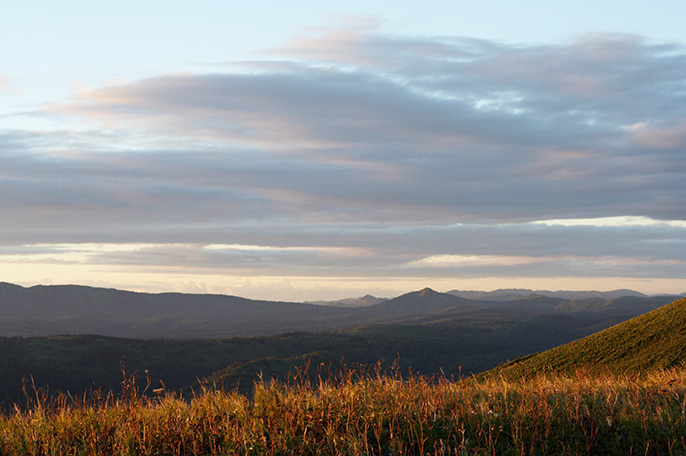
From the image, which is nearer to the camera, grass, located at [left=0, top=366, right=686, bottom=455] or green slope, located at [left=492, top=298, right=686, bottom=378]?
grass, located at [left=0, top=366, right=686, bottom=455]

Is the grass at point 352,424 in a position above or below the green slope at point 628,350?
above

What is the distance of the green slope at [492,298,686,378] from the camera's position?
25.2 m

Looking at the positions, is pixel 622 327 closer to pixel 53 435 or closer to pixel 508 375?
pixel 508 375

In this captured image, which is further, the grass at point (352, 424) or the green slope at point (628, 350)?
the green slope at point (628, 350)

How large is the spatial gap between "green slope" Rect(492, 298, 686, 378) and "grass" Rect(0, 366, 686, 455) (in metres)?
15.1

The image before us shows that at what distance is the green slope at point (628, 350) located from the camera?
25172mm

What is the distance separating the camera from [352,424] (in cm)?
975

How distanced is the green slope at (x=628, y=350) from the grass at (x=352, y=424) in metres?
15.1

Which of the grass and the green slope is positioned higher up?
the grass

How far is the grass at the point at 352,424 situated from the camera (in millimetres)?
9156

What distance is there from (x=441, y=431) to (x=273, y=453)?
2.76 meters

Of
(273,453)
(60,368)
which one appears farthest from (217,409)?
(60,368)

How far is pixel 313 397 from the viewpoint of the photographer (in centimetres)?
1092

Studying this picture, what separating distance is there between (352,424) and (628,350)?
877 inches
